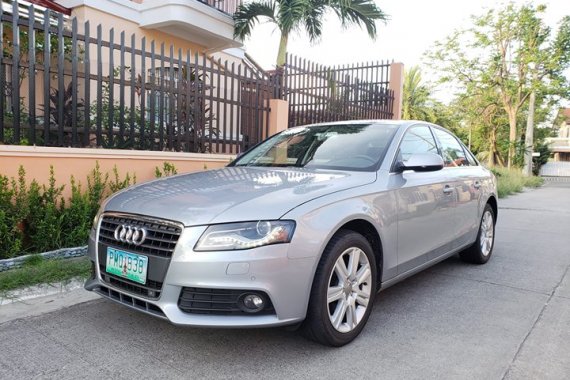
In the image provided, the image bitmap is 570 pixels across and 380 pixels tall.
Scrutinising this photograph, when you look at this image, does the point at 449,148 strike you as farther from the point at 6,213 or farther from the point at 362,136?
the point at 6,213

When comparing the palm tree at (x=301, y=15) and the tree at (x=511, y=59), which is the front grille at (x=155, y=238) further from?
the tree at (x=511, y=59)

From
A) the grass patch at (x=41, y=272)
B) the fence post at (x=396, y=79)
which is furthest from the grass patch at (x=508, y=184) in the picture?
the grass patch at (x=41, y=272)

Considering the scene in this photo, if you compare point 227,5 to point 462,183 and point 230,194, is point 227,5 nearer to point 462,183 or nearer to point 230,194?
point 462,183

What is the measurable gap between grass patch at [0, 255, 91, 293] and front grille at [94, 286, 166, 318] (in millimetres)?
1212

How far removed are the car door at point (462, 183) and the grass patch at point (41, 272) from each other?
3.49 metres

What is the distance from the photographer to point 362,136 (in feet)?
12.5

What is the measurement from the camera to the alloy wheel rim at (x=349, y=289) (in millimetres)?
2750

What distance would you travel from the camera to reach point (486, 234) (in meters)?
5.05

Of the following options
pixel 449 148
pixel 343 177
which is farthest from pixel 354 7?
pixel 343 177

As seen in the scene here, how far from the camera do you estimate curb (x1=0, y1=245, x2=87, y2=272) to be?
13.1 feet

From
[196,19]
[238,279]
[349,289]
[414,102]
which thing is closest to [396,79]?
[196,19]

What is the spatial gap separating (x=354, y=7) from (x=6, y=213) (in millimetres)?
9574

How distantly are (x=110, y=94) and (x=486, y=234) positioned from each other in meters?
4.78

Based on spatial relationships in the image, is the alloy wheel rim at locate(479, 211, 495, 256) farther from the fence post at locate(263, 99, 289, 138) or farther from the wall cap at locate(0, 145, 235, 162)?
the fence post at locate(263, 99, 289, 138)
